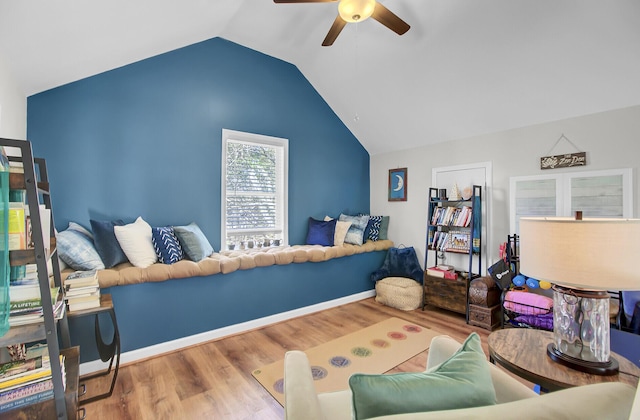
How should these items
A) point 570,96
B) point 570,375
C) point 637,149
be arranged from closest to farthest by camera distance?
point 570,375 < point 637,149 < point 570,96

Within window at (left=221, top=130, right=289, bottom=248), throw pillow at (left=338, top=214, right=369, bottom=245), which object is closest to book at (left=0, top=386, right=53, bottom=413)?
window at (left=221, top=130, right=289, bottom=248)

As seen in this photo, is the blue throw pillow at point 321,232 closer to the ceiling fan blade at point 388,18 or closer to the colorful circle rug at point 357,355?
the colorful circle rug at point 357,355

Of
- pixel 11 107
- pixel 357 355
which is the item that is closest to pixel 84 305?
pixel 11 107

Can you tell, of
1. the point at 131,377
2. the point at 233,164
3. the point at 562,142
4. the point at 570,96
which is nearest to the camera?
the point at 131,377

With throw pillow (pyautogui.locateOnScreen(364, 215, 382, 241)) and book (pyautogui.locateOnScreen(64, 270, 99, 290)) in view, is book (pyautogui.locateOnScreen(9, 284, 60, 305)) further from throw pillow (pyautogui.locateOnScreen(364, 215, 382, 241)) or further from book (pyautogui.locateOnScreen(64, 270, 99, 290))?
throw pillow (pyautogui.locateOnScreen(364, 215, 382, 241))

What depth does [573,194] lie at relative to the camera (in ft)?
9.46

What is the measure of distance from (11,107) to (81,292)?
132 centimetres

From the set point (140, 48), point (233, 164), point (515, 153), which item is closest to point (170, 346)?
point (233, 164)

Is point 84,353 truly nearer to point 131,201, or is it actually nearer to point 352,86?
point 131,201

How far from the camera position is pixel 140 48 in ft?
8.57

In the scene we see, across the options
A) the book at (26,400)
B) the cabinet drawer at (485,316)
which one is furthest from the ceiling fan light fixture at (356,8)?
the cabinet drawer at (485,316)

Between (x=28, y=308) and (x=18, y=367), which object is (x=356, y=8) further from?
(x=18, y=367)

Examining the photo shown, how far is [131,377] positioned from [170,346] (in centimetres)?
42

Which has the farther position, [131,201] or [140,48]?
[131,201]
